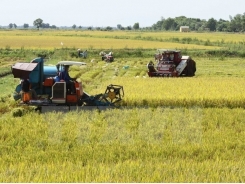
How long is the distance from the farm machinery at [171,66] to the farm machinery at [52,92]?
9.14 metres

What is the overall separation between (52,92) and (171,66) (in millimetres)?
11070

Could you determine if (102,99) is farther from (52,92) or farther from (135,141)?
(135,141)

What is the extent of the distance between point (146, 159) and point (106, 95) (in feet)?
17.5

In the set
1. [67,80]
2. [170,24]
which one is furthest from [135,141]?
[170,24]

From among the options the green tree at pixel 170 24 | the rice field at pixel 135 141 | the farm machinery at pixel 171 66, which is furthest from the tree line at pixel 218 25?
the rice field at pixel 135 141

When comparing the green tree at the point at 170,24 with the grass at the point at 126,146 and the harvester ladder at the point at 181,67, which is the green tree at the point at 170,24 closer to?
the harvester ladder at the point at 181,67

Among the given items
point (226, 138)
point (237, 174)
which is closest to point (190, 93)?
point (226, 138)

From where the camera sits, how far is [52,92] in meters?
11.9

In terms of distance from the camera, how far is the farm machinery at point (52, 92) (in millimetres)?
11961

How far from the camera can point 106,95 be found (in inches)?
493

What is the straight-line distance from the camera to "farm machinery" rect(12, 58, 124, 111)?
12.0 meters

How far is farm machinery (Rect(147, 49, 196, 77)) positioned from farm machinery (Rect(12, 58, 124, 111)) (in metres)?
9.14

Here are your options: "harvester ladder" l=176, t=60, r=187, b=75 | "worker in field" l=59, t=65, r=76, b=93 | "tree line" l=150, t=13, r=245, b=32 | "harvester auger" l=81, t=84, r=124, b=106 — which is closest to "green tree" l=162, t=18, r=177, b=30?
"tree line" l=150, t=13, r=245, b=32

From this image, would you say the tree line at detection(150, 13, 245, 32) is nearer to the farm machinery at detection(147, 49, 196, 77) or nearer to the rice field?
the farm machinery at detection(147, 49, 196, 77)
